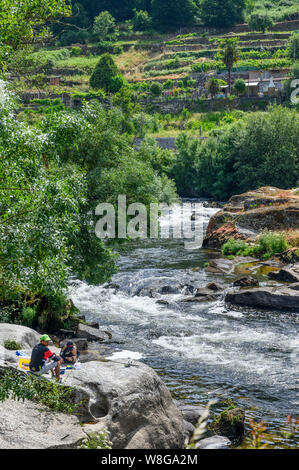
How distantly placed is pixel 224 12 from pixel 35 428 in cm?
12492

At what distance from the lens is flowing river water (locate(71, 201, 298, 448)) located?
16375mm

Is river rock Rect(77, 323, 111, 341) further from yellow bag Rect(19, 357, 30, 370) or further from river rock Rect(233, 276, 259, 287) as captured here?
river rock Rect(233, 276, 259, 287)

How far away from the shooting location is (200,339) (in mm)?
21328

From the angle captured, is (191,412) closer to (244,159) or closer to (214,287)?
(214,287)

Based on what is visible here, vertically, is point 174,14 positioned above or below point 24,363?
above

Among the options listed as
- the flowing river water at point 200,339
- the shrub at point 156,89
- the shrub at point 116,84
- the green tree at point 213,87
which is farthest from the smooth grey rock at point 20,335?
the shrub at point 116,84

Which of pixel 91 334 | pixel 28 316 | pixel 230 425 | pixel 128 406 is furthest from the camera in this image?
pixel 91 334

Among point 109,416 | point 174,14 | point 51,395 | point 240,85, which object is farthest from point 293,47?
point 51,395

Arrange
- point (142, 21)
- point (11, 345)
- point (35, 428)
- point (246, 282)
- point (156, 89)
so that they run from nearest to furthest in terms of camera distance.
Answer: point (35, 428) → point (11, 345) → point (246, 282) → point (156, 89) → point (142, 21)

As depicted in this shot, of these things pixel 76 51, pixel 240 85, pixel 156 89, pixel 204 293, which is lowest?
pixel 204 293

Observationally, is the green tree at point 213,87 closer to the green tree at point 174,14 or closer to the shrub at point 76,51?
the shrub at point 76,51

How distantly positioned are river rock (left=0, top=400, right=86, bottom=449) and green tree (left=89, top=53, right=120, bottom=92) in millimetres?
90291

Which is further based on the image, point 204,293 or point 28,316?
point 204,293

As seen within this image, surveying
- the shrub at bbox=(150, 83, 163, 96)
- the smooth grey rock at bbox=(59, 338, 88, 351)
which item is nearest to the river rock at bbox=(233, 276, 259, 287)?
the smooth grey rock at bbox=(59, 338, 88, 351)
